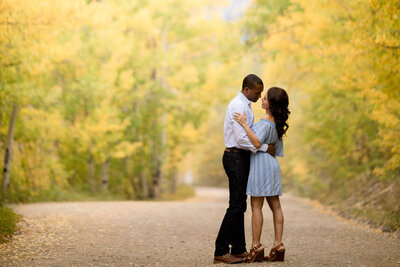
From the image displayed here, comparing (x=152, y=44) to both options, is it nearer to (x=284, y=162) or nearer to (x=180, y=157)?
(x=180, y=157)

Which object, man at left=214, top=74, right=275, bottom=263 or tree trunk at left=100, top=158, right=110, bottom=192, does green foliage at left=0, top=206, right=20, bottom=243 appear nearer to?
man at left=214, top=74, right=275, bottom=263

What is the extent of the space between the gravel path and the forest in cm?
160

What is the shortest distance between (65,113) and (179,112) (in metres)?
6.00

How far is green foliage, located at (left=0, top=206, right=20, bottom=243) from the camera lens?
6.52 m

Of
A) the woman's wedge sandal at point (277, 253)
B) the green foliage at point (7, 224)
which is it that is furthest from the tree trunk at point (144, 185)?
the woman's wedge sandal at point (277, 253)

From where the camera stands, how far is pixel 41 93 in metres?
11.4

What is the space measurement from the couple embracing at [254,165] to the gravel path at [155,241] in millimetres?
317

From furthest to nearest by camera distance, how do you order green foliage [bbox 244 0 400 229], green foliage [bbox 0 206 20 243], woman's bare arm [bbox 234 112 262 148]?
green foliage [bbox 244 0 400 229] < green foliage [bbox 0 206 20 243] < woman's bare arm [bbox 234 112 262 148]

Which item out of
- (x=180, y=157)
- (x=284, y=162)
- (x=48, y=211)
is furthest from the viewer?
(x=284, y=162)

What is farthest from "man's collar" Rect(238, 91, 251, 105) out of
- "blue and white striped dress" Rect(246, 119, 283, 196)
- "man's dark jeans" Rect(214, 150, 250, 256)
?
"man's dark jeans" Rect(214, 150, 250, 256)

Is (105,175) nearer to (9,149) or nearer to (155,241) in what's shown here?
(9,149)

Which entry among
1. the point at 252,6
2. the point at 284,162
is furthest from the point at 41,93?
the point at 284,162

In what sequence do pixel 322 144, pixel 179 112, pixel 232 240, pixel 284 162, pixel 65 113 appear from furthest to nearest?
pixel 284 162 → pixel 179 112 → pixel 65 113 → pixel 322 144 → pixel 232 240

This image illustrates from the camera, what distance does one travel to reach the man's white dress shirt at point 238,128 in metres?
4.98
